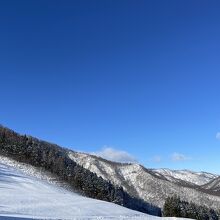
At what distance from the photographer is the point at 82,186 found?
3548 inches

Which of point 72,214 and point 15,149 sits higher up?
point 15,149

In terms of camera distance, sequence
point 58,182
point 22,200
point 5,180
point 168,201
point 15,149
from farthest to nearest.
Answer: point 168,201 < point 15,149 < point 58,182 < point 5,180 < point 22,200

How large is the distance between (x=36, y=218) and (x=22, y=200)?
10.2 metres

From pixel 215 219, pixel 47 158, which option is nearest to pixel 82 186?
pixel 47 158

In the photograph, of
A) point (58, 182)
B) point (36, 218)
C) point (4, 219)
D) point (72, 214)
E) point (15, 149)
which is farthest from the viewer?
point (15, 149)

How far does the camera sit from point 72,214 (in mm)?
33906

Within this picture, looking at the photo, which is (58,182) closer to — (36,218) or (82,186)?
(82,186)

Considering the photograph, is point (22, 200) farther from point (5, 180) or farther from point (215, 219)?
point (215, 219)

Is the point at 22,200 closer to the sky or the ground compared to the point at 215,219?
closer to the ground

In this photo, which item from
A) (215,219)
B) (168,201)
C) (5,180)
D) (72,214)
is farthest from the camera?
(215,219)

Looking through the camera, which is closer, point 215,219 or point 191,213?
point 191,213

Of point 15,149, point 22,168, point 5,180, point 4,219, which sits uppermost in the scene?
point 15,149

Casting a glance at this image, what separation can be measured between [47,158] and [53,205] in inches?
2278

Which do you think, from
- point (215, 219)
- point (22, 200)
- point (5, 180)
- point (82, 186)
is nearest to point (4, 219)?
point (22, 200)
